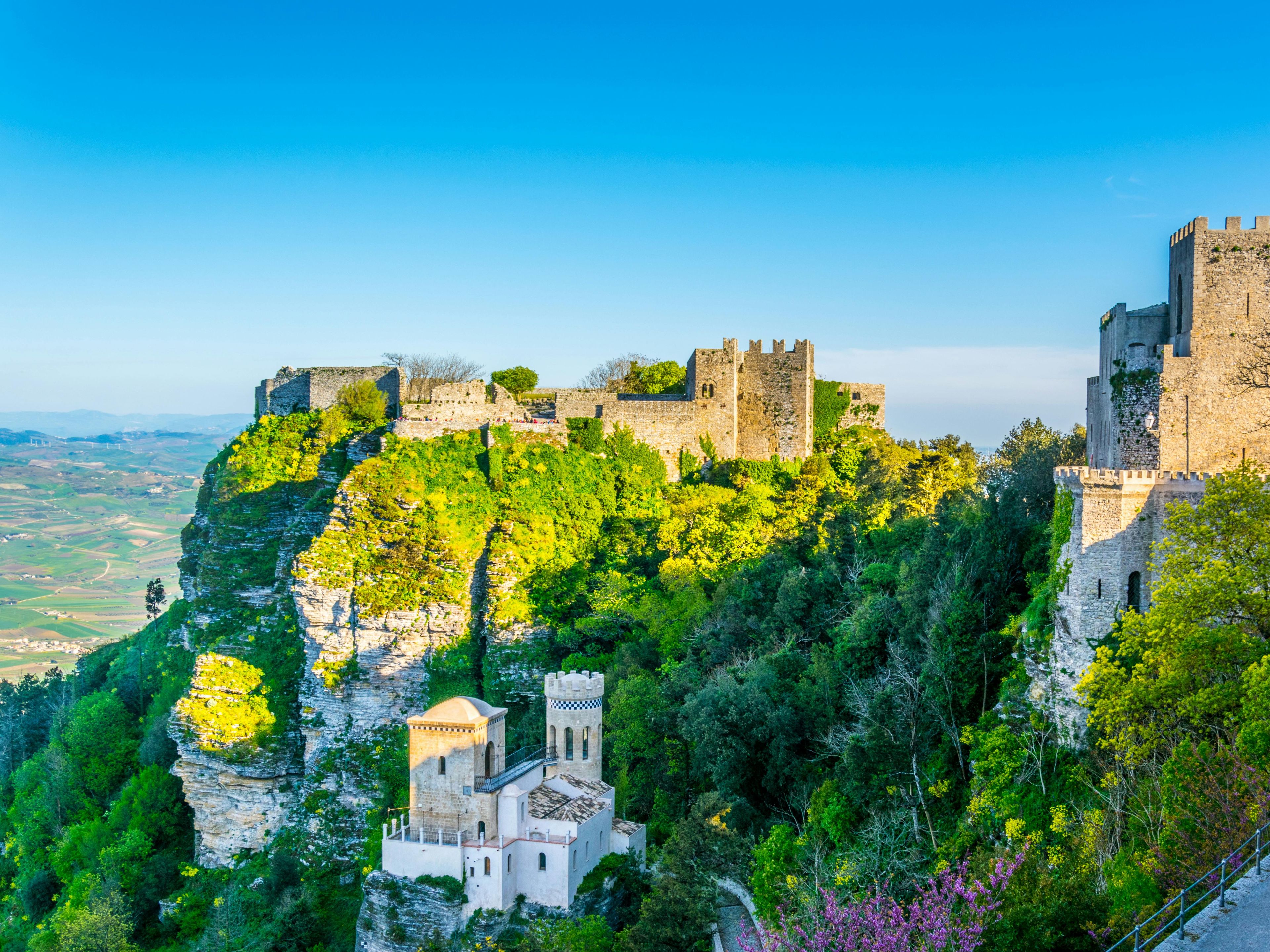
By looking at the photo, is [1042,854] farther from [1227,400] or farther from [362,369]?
[362,369]

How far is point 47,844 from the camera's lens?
44281 mm

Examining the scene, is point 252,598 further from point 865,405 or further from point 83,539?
Answer: point 83,539

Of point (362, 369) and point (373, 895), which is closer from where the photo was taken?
point (373, 895)

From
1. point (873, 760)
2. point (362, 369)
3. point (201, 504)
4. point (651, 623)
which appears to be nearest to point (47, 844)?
point (201, 504)

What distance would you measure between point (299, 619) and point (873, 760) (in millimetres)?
23122

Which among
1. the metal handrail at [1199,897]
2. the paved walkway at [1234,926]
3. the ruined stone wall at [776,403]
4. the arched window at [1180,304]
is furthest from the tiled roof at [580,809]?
the ruined stone wall at [776,403]

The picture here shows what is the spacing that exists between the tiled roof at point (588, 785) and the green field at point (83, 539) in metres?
74.0

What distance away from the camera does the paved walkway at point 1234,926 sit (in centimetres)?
1088

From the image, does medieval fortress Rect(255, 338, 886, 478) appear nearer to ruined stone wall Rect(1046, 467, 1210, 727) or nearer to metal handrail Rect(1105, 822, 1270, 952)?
ruined stone wall Rect(1046, 467, 1210, 727)

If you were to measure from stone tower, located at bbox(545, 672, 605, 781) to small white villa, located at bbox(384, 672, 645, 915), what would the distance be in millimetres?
26

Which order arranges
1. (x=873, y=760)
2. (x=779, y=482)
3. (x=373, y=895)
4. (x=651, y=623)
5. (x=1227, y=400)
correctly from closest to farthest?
(x=1227, y=400)
(x=873, y=760)
(x=373, y=895)
(x=651, y=623)
(x=779, y=482)

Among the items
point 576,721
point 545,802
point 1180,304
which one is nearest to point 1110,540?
point 1180,304

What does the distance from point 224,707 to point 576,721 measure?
15.8 meters

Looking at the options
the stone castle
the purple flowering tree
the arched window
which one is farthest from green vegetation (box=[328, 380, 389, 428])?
the purple flowering tree
